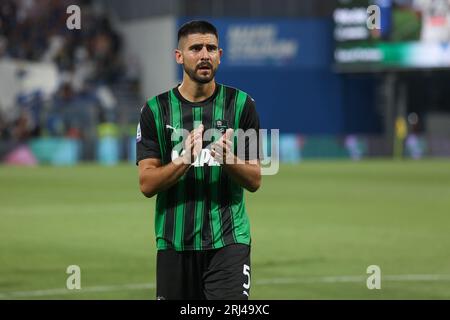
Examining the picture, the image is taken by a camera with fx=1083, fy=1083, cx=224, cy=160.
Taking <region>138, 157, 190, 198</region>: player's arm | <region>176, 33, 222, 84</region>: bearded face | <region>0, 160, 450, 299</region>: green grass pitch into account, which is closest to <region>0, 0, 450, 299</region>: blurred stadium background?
<region>0, 160, 450, 299</region>: green grass pitch

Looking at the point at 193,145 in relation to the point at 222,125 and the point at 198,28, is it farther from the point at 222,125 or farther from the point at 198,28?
the point at 198,28

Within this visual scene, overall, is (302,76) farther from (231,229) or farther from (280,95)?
(231,229)

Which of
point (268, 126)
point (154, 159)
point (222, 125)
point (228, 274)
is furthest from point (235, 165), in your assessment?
point (268, 126)

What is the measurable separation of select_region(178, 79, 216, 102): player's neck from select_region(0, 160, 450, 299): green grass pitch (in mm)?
5104

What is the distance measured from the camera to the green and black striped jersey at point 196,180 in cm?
681

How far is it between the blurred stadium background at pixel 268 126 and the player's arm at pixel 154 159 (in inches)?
233

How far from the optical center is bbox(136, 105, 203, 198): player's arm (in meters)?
6.42

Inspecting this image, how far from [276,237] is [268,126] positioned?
115ft

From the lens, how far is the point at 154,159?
6.84m

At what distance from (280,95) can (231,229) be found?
47.1 meters

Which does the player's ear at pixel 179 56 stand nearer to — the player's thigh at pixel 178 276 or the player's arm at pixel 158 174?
the player's arm at pixel 158 174

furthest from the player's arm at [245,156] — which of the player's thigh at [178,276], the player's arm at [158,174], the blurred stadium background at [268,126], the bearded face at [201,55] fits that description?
the blurred stadium background at [268,126]

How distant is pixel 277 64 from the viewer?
5388cm
